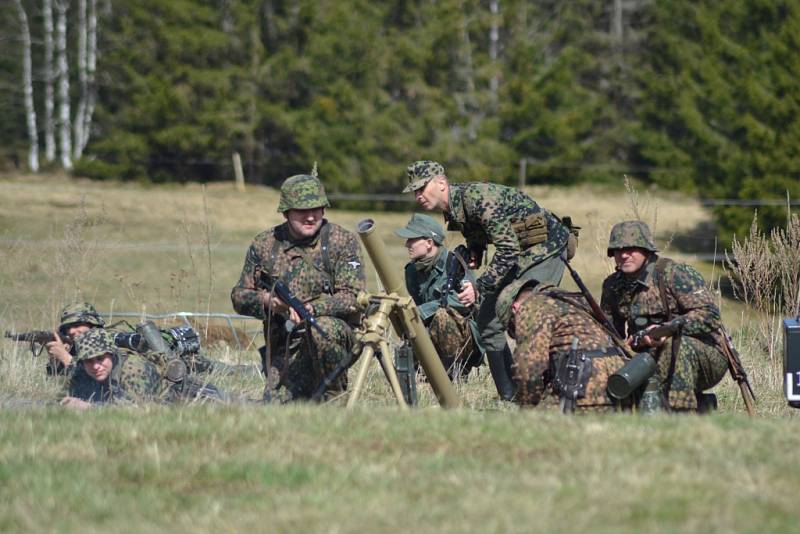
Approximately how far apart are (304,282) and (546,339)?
72.3 inches

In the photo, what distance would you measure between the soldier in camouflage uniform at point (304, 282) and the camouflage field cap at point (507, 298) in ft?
3.38

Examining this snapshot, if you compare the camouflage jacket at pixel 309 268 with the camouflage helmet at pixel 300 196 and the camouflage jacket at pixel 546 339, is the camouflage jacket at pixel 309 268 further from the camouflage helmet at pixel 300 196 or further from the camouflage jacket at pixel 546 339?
the camouflage jacket at pixel 546 339

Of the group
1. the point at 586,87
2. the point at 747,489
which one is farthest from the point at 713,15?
the point at 747,489

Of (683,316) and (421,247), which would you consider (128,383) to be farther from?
(683,316)

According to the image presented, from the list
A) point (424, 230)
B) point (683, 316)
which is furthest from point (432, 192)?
point (683, 316)

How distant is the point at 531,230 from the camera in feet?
29.1

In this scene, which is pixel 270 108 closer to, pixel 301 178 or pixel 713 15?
pixel 713 15

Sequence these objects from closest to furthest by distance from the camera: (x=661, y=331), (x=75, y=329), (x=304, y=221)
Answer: (x=661, y=331), (x=304, y=221), (x=75, y=329)

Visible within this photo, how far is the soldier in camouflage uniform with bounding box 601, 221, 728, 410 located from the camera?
806 centimetres

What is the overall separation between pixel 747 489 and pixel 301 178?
14.6 ft

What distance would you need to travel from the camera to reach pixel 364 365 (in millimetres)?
7406

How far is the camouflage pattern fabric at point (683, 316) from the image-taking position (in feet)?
26.5

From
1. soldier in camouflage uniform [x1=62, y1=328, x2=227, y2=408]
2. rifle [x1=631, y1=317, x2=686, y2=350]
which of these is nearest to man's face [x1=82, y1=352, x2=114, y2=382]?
soldier in camouflage uniform [x1=62, y1=328, x2=227, y2=408]

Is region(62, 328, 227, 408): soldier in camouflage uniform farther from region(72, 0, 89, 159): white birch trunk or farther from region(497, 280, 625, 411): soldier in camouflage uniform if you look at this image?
region(72, 0, 89, 159): white birch trunk
